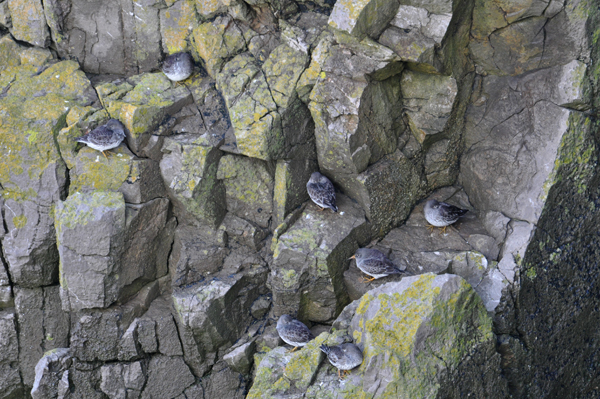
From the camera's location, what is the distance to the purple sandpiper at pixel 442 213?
795 centimetres

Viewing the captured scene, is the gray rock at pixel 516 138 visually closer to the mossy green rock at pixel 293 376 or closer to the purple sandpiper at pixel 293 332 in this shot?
the purple sandpiper at pixel 293 332

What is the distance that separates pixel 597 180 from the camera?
7.62 m

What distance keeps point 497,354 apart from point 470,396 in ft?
2.00

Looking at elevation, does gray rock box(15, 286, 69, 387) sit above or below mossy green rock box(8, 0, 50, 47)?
below

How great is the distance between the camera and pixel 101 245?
8203 mm

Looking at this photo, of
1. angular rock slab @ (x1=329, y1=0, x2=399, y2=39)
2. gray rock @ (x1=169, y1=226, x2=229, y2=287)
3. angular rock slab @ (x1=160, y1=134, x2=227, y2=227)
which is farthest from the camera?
gray rock @ (x1=169, y1=226, x2=229, y2=287)

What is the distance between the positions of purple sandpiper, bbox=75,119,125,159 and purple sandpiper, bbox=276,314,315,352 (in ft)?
11.0

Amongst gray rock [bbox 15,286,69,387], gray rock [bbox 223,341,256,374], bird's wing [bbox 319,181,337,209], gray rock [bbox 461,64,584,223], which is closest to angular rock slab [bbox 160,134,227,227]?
Result: bird's wing [bbox 319,181,337,209]

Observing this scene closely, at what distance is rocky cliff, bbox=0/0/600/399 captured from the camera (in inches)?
293

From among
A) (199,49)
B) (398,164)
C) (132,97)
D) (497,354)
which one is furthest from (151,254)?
(497,354)

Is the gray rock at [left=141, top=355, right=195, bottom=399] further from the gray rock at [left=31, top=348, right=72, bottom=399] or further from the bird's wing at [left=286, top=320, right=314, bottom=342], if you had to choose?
the bird's wing at [left=286, top=320, right=314, bottom=342]

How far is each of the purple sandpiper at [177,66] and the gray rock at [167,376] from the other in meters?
4.14

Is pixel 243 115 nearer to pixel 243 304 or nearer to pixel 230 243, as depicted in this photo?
pixel 230 243

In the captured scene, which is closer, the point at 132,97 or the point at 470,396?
the point at 470,396
